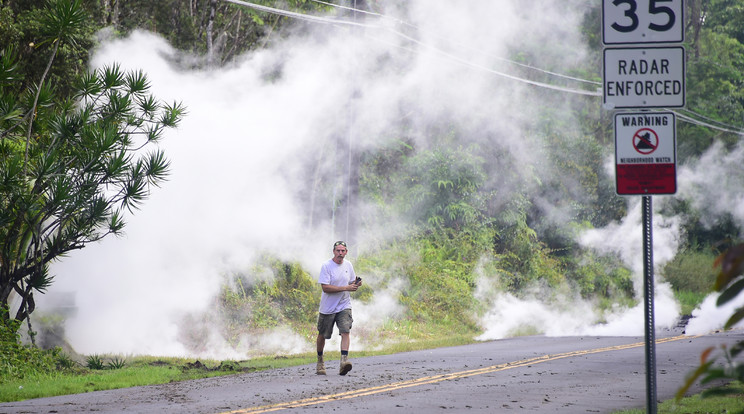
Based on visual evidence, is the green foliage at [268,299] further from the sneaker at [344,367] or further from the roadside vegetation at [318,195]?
the sneaker at [344,367]

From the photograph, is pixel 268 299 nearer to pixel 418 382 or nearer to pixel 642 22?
pixel 418 382

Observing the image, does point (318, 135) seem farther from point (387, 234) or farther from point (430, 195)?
point (430, 195)

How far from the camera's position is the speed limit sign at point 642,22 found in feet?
18.7

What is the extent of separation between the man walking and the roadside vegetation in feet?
4.74

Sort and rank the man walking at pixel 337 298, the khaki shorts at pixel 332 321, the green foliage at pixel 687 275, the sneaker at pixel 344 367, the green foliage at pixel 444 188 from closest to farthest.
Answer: the sneaker at pixel 344 367 < the man walking at pixel 337 298 < the khaki shorts at pixel 332 321 < the green foliage at pixel 444 188 < the green foliage at pixel 687 275

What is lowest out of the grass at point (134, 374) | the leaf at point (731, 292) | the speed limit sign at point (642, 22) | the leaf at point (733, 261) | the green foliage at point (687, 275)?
the grass at point (134, 374)

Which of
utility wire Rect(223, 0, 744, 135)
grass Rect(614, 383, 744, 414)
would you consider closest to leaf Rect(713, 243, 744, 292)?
grass Rect(614, 383, 744, 414)

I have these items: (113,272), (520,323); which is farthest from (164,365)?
(520,323)

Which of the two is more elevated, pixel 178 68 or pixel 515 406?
pixel 178 68

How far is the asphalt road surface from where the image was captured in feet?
26.3

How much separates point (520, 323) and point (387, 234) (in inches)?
152

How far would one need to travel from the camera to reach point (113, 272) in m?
14.5

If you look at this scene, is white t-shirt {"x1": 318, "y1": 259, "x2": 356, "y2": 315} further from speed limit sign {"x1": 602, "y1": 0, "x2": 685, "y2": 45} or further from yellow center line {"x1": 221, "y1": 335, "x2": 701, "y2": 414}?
speed limit sign {"x1": 602, "y1": 0, "x2": 685, "y2": 45}

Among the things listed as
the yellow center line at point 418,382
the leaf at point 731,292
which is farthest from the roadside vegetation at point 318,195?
the yellow center line at point 418,382
